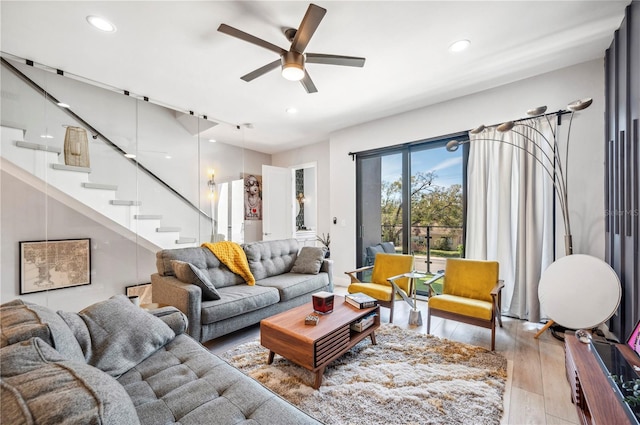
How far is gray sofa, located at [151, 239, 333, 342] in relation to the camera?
246cm

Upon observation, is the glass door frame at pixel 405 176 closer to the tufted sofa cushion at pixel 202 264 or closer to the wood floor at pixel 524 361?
the wood floor at pixel 524 361

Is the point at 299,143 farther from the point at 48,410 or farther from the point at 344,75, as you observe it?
the point at 48,410

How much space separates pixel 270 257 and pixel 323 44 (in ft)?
8.68

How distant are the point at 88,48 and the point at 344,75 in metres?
2.48

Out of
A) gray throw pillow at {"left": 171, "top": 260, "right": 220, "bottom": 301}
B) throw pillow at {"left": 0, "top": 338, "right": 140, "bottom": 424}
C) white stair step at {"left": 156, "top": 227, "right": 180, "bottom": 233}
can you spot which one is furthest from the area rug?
white stair step at {"left": 156, "top": 227, "right": 180, "bottom": 233}

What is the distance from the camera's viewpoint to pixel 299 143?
5.75m

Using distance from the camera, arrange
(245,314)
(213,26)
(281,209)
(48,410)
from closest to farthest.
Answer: (48,410) < (213,26) < (245,314) < (281,209)

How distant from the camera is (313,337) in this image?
191 cm

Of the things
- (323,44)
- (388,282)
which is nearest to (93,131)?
(323,44)

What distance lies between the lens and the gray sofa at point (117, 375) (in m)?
0.67

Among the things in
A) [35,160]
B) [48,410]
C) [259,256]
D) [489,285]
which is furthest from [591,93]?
[35,160]

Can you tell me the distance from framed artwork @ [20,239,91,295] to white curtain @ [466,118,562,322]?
16.4 feet

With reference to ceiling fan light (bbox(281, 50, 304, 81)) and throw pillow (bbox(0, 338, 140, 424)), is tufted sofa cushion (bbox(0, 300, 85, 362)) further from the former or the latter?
ceiling fan light (bbox(281, 50, 304, 81))

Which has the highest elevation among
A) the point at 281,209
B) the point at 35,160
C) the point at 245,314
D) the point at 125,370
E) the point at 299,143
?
the point at 299,143
